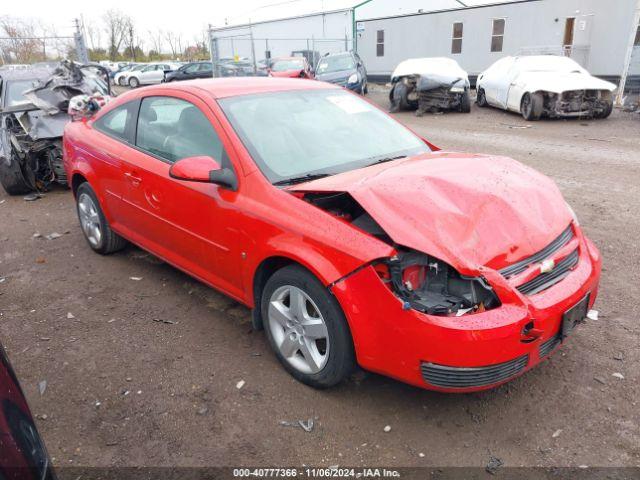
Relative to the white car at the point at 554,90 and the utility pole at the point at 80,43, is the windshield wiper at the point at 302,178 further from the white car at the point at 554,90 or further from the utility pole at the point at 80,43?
the utility pole at the point at 80,43

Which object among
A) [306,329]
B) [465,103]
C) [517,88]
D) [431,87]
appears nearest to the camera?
[306,329]

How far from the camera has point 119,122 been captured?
4.41 m

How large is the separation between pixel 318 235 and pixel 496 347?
101 cm

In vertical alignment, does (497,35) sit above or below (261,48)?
above

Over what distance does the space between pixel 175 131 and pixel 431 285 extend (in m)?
2.25

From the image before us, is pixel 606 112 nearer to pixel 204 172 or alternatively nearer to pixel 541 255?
pixel 541 255

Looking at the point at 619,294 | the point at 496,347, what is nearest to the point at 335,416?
the point at 496,347

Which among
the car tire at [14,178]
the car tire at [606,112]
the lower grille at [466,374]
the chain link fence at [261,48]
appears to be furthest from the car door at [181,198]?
the chain link fence at [261,48]

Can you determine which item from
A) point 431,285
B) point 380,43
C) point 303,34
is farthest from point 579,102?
point 303,34

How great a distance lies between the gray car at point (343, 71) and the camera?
17125 mm

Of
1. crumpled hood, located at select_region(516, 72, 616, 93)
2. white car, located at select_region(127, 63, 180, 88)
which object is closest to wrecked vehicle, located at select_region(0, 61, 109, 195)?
crumpled hood, located at select_region(516, 72, 616, 93)

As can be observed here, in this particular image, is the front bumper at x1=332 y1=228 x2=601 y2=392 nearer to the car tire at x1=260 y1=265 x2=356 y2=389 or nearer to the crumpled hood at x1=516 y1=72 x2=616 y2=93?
the car tire at x1=260 y1=265 x2=356 y2=389

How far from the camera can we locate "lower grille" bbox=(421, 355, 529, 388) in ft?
7.71

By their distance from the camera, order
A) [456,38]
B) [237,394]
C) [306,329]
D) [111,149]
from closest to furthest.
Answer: [306,329] < [237,394] < [111,149] < [456,38]
